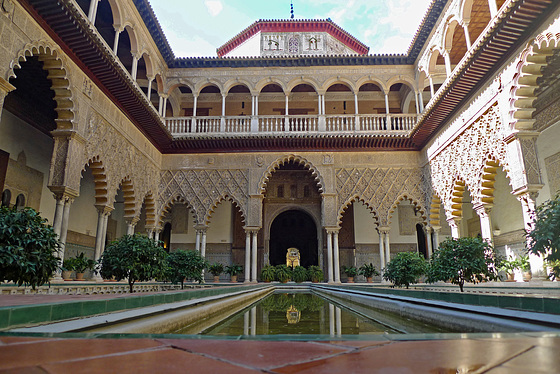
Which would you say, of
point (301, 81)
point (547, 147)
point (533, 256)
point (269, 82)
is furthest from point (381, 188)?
point (533, 256)

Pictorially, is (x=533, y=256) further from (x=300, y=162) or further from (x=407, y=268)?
(x=300, y=162)

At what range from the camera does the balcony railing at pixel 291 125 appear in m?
10.1

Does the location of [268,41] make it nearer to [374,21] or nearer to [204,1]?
[374,21]

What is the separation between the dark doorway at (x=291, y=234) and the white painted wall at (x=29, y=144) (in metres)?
7.66

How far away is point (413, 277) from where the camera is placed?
6.36 meters

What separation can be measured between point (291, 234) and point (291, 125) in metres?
5.23

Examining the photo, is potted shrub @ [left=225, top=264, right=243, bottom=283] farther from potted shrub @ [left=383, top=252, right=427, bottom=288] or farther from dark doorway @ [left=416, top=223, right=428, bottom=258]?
dark doorway @ [left=416, top=223, right=428, bottom=258]

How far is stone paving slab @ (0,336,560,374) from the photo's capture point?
72 cm

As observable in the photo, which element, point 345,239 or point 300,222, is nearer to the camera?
point 345,239

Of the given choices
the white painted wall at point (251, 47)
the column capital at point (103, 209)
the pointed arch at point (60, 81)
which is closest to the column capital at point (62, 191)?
the pointed arch at point (60, 81)

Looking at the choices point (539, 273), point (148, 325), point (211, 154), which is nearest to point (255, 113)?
point (211, 154)

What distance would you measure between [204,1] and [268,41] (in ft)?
75.5

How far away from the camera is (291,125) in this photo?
33.3ft

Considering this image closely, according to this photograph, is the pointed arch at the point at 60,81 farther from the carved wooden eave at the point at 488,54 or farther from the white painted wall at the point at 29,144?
the carved wooden eave at the point at 488,54
